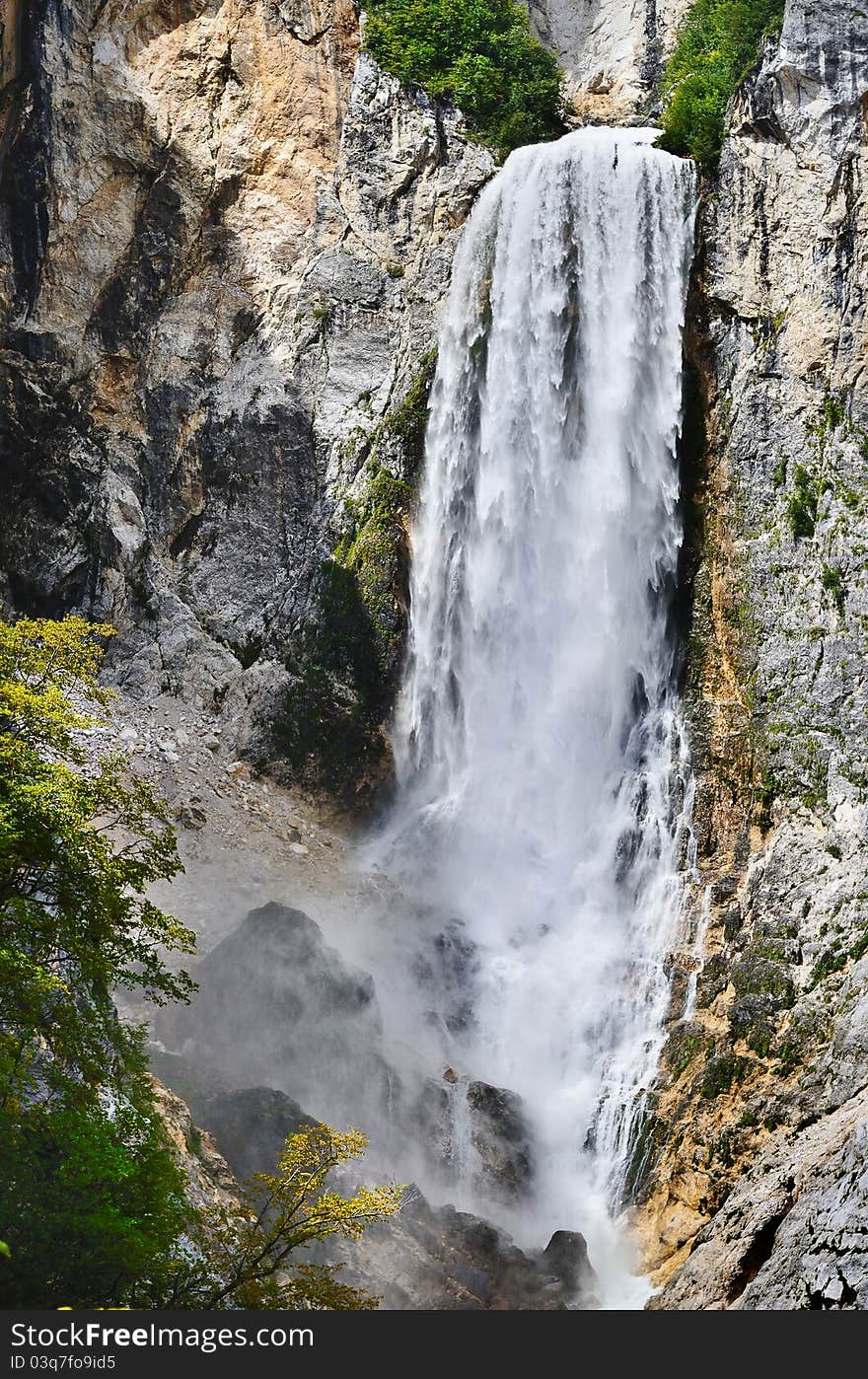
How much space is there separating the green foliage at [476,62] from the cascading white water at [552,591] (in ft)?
9.20

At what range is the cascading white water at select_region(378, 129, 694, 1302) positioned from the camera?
2772 cm

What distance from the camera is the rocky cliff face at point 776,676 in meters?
21.4

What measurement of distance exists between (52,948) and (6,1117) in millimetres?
1803

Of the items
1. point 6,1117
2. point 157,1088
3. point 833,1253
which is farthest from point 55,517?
point 833,1253

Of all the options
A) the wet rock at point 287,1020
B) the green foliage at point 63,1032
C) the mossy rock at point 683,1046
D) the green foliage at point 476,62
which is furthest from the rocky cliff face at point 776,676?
the green foliage at point 63,1032

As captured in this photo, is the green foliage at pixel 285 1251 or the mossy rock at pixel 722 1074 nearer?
the green foliage at pixel 285 1251

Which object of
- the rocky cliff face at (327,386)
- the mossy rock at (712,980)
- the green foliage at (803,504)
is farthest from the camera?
the green foliage at (803,504)

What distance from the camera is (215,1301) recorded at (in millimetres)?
14141

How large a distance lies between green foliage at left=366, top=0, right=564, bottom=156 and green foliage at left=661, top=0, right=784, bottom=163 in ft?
11.9

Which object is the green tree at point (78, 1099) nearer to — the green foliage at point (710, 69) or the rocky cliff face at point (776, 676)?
the rocky cliff face at point (776, 676)

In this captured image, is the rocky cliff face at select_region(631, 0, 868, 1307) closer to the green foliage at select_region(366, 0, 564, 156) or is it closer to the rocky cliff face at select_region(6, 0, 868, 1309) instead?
the rocky cliff face at select_region(6, 0, 868, 1309)

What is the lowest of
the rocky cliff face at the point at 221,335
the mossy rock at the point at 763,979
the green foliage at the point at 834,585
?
the mossy rock at the point at 763,979

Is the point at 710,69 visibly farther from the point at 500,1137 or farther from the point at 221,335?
the point at 500,1137

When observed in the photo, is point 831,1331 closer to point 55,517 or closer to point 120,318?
point 55,517
